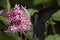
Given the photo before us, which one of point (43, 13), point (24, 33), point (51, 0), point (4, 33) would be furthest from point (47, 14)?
point (51, 0)

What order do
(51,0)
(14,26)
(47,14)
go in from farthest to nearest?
(51,0) < (47,14) < (14,26)

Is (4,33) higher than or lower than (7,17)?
lower

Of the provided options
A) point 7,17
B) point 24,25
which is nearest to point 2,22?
point 7,17

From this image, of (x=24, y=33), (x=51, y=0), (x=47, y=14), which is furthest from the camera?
(x=51, y=0)

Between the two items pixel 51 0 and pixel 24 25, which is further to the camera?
pixel 51 0

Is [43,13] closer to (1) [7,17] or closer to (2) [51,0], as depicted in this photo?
(1) [7,17]

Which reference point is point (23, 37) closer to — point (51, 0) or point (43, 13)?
point (43, 13)
